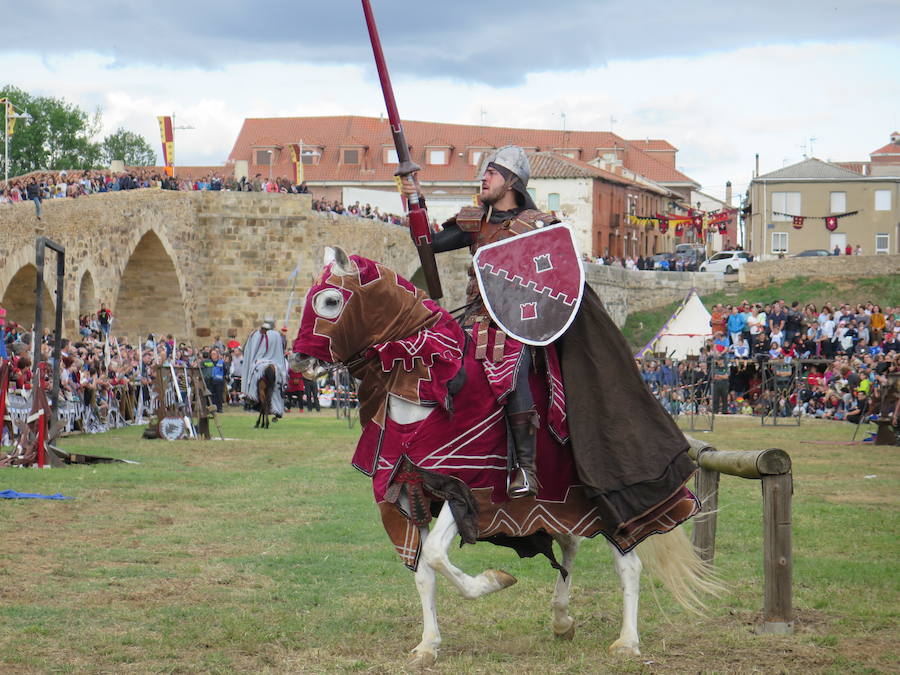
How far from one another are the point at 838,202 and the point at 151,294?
5318cm

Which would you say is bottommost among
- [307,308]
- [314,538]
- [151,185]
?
[314,538]

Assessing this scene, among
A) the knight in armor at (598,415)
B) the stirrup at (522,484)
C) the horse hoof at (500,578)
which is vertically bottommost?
the horse hoof at (500,578)

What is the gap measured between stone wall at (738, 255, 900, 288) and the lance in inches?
2003

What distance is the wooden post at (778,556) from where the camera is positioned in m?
6.39

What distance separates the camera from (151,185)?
39062mm

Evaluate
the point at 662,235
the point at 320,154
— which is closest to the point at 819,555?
the point at 320,154

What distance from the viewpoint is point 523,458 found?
5848 millimetres

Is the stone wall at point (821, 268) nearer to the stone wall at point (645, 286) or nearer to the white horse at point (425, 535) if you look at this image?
the stone wall at point (645, 286)

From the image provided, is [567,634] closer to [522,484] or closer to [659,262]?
[522,484]

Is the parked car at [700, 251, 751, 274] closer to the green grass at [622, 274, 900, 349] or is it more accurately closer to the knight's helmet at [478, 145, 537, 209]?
the green grass at [622, 274, 900, 349]

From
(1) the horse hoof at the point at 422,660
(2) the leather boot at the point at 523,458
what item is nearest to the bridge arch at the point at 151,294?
(2) the leather boot at the point at 523,458

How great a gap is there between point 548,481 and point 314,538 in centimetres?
393

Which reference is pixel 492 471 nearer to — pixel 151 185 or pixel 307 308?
pixel 307 308

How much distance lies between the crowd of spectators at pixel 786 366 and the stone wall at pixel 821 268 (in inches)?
792
